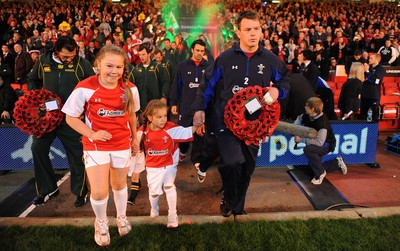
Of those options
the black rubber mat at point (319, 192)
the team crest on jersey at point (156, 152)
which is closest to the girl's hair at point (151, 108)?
the team crest on jersey at point (156, 152)

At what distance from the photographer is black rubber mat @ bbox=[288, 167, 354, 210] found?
5.09 meters

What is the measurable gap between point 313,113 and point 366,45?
13262mm

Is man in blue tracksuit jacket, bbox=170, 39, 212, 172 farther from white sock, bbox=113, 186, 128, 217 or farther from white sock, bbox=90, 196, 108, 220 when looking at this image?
white sock, bbox=90, 196, 108, 220

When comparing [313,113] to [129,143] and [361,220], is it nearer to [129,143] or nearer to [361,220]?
[361,220]

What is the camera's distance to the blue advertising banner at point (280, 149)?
20.8 ft

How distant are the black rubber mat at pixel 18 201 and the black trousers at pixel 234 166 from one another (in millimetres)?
2801

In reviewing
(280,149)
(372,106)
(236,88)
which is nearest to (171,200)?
(236,88)

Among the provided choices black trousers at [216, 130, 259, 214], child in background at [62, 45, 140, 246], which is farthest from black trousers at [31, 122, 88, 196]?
black trousers at [216, 130, 259, 214]

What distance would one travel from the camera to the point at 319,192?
5.62 metres

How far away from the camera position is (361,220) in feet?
14.4

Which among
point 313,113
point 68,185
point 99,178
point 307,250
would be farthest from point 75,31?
point 307,250

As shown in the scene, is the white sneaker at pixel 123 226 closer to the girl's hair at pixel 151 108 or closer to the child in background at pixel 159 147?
the child in background at pixel 159 147

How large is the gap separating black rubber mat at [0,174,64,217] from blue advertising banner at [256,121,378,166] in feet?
12.2

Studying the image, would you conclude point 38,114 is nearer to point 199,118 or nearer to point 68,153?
point 68,153
